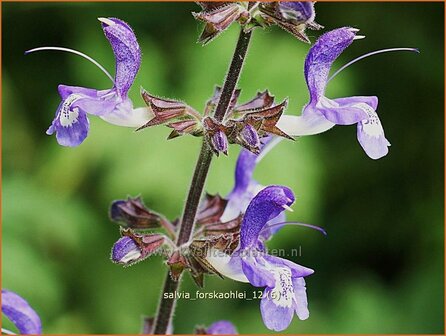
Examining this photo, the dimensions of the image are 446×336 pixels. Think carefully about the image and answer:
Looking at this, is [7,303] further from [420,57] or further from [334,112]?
[420,57]

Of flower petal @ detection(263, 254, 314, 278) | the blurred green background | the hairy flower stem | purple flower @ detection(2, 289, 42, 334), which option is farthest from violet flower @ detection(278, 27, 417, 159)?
the blurred green background

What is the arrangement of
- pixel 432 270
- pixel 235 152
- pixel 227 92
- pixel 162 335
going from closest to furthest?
pixel 227 92 < pixel 162 335 < pixel 235 152 < pixel 432 270

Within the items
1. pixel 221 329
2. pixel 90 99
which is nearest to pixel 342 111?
pixel 90 99

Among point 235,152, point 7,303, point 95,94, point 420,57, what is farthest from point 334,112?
point 420,57

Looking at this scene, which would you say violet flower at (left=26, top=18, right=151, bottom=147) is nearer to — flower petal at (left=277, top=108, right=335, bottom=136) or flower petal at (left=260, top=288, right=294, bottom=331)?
flower petal at (left=277, top=108, right=335, bottom=136)

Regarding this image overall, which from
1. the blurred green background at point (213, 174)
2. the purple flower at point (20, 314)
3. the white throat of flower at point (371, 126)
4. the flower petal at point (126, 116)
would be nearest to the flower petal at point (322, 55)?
the white throat of flower at point (371, 126)

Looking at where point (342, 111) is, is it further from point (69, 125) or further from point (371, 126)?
point (69, 125)

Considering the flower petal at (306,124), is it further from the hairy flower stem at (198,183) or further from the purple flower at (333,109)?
the hairy flower stem at (198,183)

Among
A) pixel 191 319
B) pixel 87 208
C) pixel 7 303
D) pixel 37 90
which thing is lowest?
pixel 191 319
